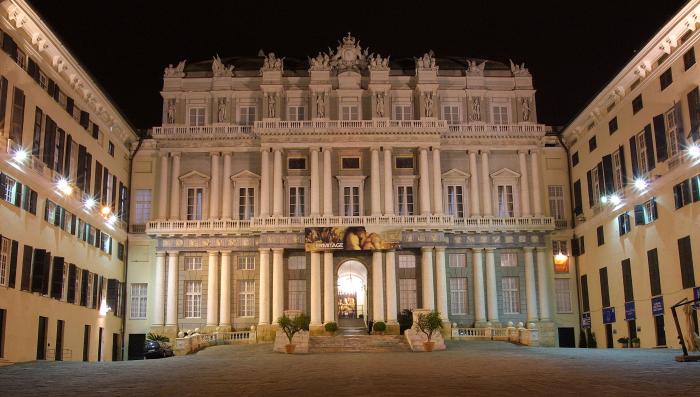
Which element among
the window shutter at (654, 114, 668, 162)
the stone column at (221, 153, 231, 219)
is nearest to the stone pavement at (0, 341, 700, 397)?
the window shutter at (654, 114, 668, 162)

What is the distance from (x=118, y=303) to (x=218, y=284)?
6.76 m

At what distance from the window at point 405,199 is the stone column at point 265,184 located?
30.1 feet

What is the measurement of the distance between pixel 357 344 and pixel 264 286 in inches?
442

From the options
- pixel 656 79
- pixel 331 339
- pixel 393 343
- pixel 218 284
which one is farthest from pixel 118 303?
pixel 656 79

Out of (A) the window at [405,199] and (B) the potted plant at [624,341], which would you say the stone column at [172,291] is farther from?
(B) the potted plant at [624,341]

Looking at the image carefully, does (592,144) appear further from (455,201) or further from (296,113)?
(296,113)

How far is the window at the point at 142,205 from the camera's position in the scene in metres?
54.3

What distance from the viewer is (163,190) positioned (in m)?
53.6

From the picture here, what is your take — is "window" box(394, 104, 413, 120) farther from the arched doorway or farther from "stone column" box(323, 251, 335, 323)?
"stone column" box(323, 251, 335, 323)

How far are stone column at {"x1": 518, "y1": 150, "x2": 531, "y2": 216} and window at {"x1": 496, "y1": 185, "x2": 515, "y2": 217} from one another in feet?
2.60

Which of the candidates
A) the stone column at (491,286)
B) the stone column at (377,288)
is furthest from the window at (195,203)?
the stone column at (491,286)

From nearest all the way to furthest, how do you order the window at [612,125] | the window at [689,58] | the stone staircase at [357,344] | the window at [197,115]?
the window at [689,58], the stone staircase at [357,344], the window at [612,125], the window at [197,115]

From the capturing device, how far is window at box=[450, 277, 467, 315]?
5231cm

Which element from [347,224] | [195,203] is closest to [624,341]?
[347,224]
